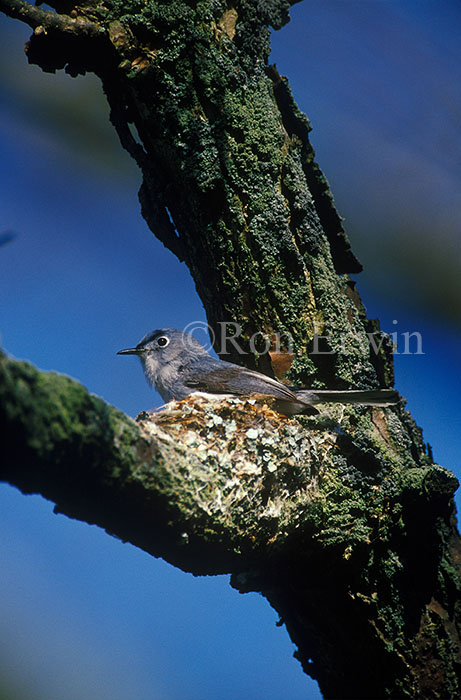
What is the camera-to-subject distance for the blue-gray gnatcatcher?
320cm

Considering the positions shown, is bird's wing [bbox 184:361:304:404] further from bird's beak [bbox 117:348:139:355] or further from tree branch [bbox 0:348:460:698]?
bird's beak [bbox 117:348:139:355]

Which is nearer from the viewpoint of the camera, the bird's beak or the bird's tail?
the bird's tail

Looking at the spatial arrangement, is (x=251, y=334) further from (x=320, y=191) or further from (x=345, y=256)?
(x=320, y=191)

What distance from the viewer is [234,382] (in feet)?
11.5

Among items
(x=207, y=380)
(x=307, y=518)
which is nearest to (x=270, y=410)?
(x=307, y=518)

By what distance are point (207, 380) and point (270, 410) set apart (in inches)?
37.2

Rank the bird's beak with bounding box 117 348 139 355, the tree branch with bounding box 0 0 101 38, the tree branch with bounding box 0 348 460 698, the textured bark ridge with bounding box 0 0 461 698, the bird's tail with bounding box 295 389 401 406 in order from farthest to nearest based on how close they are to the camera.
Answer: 1. the bird's beak with bounding box 117 348 139 355
2. the bird's tail with bounding box 295 389 401 406
3. the tree branch with bounding box 0 0 101 38
4. the textured bark ridge with bounding box 0 0 461 698
5. the tree branch with bounding box 0 348 460 698

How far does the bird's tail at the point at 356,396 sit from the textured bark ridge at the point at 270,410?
9cm

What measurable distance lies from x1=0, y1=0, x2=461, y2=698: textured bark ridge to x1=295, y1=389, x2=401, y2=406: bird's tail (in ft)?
0.30

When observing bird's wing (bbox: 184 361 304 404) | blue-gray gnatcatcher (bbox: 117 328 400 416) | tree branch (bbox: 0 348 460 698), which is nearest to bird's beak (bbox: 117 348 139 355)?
blue-gray gnatcatcher (bbox: 117 328 400 416)

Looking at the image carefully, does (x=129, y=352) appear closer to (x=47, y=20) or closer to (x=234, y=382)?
(x=234, y=382)

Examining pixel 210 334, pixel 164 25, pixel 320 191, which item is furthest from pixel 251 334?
pixel 164 25

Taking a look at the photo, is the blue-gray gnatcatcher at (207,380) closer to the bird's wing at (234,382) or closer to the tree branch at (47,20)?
the bird's wing at (234,382)

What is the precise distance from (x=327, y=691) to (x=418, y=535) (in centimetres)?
117
